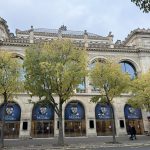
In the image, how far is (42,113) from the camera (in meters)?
→ 35.0

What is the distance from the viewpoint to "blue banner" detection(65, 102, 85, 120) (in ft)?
117

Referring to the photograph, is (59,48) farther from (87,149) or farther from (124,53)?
(124,53)

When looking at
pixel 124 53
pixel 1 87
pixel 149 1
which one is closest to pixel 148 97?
pixel 124 53

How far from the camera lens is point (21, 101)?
34.4 meters

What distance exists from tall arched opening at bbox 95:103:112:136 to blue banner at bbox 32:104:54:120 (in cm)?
746

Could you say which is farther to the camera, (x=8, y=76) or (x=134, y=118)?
(x=134, y=118)

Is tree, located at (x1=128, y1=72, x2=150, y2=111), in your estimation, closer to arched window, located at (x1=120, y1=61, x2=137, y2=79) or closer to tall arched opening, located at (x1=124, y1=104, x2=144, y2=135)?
tall arched opening, located at (x1=124, y1=104, x2=144, y2=135)

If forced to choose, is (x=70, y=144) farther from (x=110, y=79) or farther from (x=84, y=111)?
(x=84, y=111)

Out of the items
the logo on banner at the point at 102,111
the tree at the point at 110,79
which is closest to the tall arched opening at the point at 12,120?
the logo on banner at the point at 102,111

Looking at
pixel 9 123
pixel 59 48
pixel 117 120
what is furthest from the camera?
pixel 117 120

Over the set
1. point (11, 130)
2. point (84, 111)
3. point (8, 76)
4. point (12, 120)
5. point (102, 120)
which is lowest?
point (11, 130)

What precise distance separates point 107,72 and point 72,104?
37.2ft

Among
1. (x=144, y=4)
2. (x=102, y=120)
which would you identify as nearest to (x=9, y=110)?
(x=102, y=120)

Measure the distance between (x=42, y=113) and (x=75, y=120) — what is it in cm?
535
